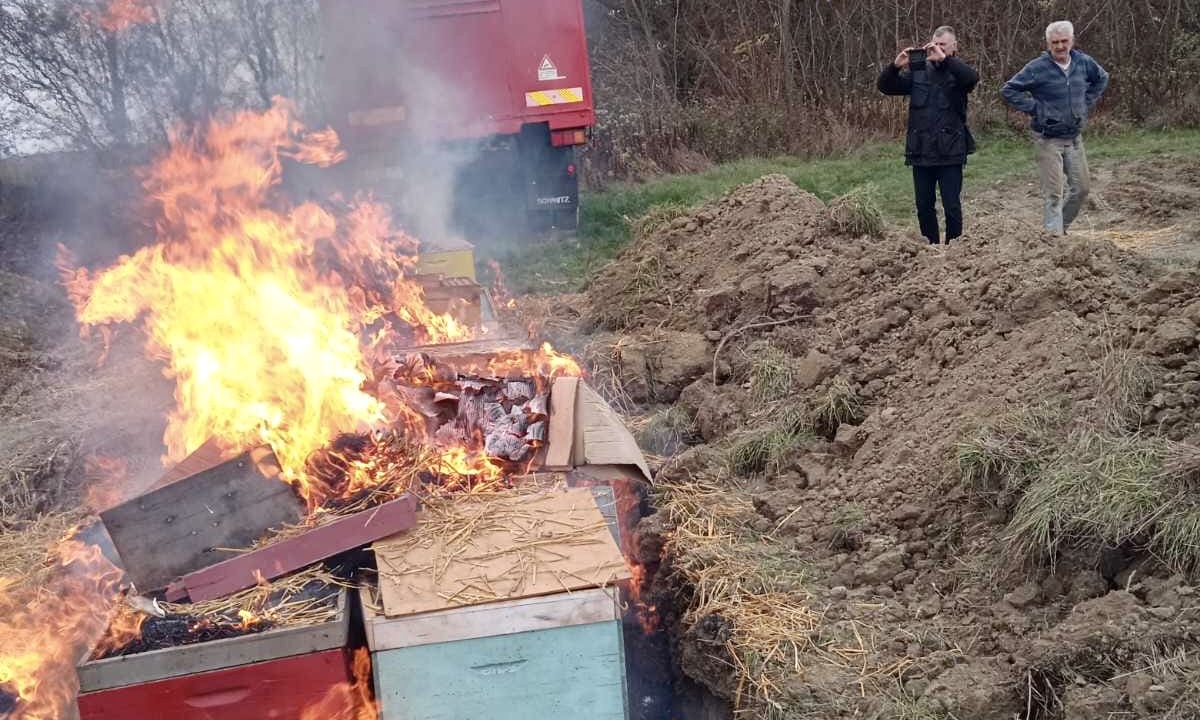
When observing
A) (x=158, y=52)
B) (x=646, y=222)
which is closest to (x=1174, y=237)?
(x=646, y=222)

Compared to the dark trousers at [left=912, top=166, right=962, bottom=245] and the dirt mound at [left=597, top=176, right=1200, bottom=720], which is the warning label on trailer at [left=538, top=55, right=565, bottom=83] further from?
the dirt mound at [left=597, top=176, right=1200, bottom=720]

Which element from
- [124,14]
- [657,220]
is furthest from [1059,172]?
[124,14]

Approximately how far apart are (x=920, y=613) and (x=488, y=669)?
167 centimetres

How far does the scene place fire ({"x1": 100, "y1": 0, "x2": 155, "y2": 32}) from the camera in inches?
400

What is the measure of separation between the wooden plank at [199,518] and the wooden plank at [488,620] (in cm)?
89

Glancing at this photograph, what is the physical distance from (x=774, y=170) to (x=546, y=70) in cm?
396

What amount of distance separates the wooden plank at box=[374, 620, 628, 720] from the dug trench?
2.04ft

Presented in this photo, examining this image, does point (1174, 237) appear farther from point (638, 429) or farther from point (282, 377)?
point (282, 377)

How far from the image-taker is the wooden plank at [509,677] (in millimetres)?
3758

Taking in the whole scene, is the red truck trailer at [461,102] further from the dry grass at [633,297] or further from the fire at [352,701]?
the fire at [352,701]

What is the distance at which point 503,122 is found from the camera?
12266 millimetres

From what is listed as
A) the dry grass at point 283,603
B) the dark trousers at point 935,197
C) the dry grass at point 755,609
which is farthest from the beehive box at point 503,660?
the dark trousers at point 935,197

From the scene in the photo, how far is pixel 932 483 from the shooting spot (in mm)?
4656

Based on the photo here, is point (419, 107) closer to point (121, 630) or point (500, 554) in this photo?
point (500, 554)
